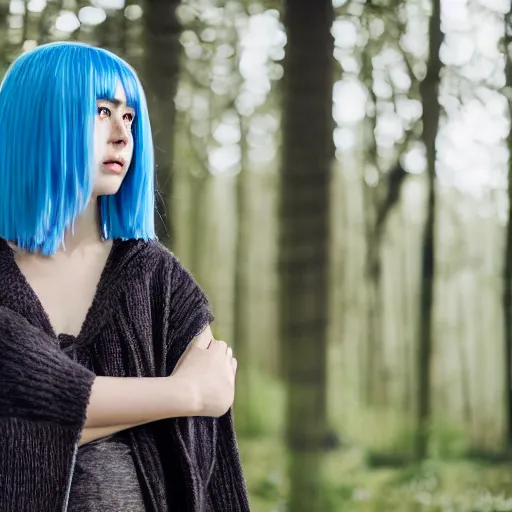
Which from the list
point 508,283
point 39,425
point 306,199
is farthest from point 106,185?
point 508,283

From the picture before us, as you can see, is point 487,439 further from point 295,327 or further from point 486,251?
point 295,327

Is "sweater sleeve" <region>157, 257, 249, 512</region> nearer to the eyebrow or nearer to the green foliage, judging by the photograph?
the eyebrow

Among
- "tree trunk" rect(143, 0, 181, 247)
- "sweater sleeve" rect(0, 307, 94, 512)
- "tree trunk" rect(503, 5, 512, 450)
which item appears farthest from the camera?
"tree trunk" rect(503, 5, 512, 450)

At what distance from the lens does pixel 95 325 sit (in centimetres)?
85

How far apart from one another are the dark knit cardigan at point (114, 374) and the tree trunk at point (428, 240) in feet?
5.69

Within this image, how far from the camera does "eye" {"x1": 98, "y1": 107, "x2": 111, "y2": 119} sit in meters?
0.87

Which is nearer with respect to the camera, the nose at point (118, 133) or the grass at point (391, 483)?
the nose at point (118, 133)

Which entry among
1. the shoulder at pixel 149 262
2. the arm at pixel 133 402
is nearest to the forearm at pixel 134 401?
the arm at pixel 133 402

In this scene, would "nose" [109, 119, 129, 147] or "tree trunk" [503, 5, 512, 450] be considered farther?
"tree trunk" [503, 5, 512, 450]

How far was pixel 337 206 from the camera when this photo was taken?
265cm

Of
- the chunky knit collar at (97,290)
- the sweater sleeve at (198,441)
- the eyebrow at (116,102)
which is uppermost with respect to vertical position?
the eyebrow at (116,102)

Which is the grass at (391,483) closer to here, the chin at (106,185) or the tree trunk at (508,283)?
the tree trunk at (508,283)

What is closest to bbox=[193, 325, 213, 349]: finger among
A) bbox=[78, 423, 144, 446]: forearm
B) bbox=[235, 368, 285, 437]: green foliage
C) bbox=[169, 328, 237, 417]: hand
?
bbox=[169, 328, 237, 417]: hand

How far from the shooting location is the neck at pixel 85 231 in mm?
888
